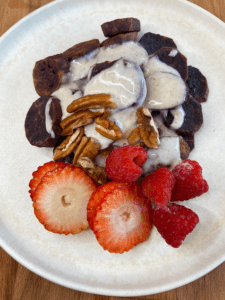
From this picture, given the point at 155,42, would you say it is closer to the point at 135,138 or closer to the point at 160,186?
the point at 135,138

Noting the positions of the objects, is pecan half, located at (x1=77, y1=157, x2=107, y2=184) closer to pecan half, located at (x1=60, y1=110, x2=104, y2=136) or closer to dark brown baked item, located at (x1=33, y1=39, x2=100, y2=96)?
pecan half, located at (x1=60, y1=110, x2=104, y2=136)

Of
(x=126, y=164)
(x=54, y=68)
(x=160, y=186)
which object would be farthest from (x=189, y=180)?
(x=54, y=68)

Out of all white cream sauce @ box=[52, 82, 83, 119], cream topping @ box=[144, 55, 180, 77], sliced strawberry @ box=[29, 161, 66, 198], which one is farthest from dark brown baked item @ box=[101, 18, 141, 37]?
sliced strawberry @ box=[29, 161, 66, 198]

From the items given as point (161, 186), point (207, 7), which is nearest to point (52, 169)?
point (161, 186)

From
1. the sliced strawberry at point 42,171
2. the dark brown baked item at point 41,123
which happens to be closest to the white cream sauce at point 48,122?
the dark brown baked item at point 41,123

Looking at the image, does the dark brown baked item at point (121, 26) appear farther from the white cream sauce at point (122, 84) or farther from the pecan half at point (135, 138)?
the pecan half at point (135, 138)

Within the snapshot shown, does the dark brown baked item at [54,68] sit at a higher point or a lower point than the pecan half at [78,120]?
higher

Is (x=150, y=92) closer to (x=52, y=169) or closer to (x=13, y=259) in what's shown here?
(x=52, y=169)
